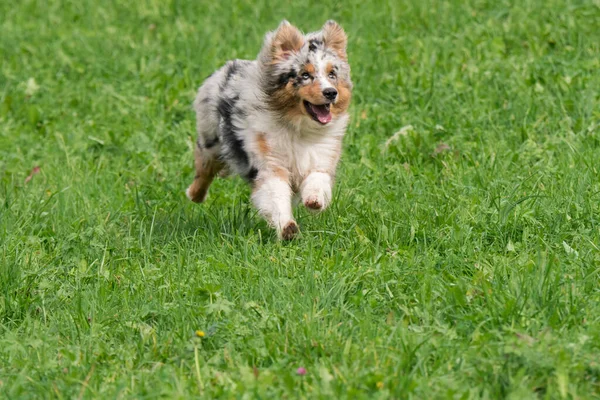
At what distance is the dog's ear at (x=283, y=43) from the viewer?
6.25 metres

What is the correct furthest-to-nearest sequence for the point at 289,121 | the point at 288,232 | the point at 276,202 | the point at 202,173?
the point at 202,173
the point at 289,121
the point at 276,202
the point at 288,232

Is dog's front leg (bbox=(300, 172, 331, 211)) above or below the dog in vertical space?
below

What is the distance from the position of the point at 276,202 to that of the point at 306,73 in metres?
0.80

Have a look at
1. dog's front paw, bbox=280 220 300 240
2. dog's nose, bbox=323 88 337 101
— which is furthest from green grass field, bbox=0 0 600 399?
dog's nose, bbox=323 88 337 101

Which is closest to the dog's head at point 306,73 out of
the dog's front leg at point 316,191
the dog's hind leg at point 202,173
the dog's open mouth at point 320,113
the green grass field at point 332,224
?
the dog's open mouth at point 320,113

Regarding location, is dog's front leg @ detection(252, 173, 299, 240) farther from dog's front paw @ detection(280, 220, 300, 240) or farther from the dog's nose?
the dog's nose

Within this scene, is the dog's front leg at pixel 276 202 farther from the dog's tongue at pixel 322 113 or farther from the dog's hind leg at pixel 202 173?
the dog's hind leg at pixel 202 173

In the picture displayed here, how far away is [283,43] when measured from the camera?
248 inches

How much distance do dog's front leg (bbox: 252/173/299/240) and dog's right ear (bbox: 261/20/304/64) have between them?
2.42 feet

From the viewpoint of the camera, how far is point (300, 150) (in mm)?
6340

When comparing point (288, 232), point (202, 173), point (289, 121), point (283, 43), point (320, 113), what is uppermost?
point (283, 43)

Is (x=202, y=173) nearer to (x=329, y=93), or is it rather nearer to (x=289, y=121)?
(x=289, y=121)

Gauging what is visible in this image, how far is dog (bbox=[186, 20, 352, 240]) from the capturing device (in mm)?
6098

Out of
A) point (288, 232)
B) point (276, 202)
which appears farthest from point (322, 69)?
point (288, 232)
